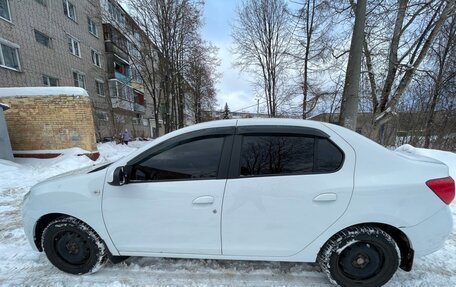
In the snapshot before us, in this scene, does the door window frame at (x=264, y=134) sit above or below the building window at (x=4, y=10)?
below

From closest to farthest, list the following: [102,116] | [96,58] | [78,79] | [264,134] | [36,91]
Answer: [264,134]
[36,91]
[78,79]
[102,116]
[96,58]

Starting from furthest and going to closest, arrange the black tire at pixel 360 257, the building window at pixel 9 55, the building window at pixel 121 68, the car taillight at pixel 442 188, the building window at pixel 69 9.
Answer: the building window at pixel 121 68, the building window at pixel 69 9, the building window at pixel 9 55, the black tire at pixel 360 257, the car taillight at pixel 442 188

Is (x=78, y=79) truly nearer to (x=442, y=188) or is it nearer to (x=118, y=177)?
(x=118, y=177)

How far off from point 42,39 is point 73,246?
64.1 feet

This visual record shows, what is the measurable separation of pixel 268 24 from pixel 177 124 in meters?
14.0

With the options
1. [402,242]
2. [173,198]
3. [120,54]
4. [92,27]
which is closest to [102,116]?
[120,54]

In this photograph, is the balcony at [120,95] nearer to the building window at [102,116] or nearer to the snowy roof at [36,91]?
the building window at [102,116]

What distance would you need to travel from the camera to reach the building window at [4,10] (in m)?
12.8

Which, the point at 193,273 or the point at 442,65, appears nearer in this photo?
the point at 193,273

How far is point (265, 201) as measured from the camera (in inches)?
83.7

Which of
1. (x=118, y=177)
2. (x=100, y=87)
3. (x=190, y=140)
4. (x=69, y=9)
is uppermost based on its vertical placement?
(x=69, y=9)

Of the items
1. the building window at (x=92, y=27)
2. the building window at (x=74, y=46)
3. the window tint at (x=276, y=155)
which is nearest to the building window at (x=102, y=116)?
the building window at (x=74, y=46)

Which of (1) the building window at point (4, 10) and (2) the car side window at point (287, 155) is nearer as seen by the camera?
(2) the car side window at point (287, 155)

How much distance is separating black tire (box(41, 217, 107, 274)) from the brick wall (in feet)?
27.8
